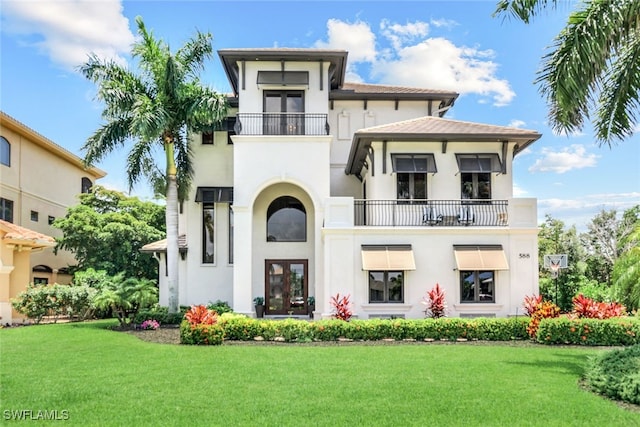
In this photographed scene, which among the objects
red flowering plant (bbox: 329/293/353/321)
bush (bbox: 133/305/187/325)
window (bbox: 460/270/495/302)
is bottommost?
bush (bbox: 133/305/187/325)

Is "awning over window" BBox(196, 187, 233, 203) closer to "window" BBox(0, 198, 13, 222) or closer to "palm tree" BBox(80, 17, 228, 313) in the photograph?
"palm tree" BBox(80, 17, 228, 313)

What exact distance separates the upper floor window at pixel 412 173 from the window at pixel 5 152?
65.7 ft

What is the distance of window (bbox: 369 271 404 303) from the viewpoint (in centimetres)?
2105

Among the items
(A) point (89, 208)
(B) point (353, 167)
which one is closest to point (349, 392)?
(B) point (353, 167)

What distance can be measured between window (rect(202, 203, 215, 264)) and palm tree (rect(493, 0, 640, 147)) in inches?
637

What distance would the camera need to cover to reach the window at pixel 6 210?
89.6 ft

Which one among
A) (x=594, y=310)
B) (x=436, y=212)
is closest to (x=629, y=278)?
(x=594, y=310)

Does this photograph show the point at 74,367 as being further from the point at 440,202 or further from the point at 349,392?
the point at 440,202

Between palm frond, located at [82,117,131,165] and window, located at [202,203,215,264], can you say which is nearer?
palm frond, located at [82,117,131,165]

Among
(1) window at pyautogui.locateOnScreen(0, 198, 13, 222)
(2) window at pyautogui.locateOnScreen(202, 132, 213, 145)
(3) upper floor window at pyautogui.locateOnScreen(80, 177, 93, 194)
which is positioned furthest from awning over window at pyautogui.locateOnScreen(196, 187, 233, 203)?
(3) upper floor window at pyautogui.locateOnScreen(80, 177, 93, 194)

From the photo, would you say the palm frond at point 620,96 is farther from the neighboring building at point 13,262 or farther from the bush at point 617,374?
the neighboring building at point 13,262

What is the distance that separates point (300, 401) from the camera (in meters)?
9.07

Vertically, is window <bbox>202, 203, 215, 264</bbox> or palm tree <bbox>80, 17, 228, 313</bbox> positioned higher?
palm tree <bbox>80, 17, 228, 313</bbox>

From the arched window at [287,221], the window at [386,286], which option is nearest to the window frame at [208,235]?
the arched window at [287,221]
